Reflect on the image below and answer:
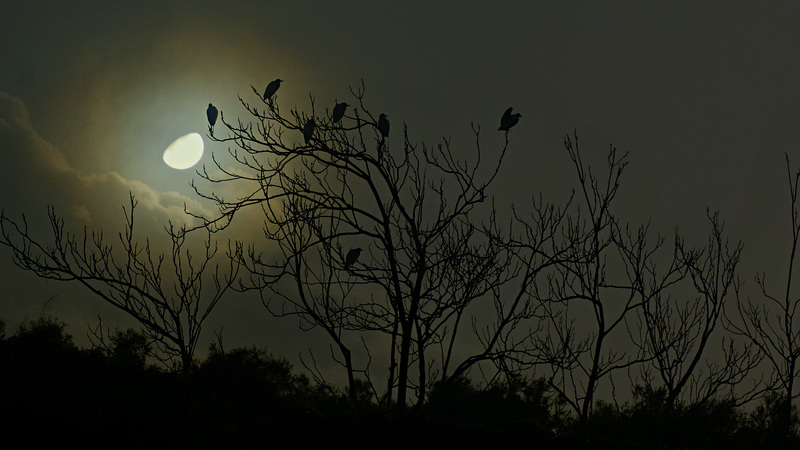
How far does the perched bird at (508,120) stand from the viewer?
843 cm

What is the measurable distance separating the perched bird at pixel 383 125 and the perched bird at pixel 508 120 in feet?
5.03

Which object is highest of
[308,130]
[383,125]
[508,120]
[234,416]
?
[508,120]

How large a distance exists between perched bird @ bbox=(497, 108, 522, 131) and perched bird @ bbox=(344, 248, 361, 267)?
8.05 ft

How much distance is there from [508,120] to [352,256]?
8.76 feet

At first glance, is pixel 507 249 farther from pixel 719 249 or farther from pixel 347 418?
pixel 347 418

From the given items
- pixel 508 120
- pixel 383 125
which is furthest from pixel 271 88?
pixel 508 120

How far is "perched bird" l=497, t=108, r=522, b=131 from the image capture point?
8.43 meters

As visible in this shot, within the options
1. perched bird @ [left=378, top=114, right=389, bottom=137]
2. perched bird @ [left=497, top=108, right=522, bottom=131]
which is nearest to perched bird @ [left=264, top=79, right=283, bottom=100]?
perched bird @ [left=378, top=114, right=389, bottom=137]

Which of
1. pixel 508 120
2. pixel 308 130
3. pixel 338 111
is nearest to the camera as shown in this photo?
pixel 308 130

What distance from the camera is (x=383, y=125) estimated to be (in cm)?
813

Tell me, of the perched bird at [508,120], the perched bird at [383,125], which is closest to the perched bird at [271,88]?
the perched bird at [383,125]

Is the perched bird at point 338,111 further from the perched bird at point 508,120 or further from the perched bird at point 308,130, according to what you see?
the perched bird at point 508,120

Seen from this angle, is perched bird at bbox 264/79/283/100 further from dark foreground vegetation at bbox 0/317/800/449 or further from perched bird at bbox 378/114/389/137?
dark foreground vegetation at bbox 0/317/800/449

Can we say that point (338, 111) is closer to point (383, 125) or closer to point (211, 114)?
point (383, 125)
